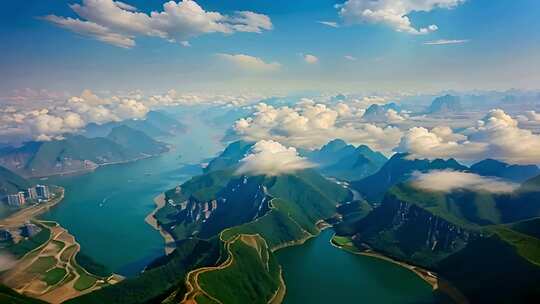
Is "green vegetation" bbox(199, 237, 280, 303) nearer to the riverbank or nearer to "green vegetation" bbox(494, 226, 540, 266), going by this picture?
the riverbank

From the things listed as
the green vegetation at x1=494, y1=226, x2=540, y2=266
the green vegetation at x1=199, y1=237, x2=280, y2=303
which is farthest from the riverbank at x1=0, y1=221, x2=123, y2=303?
the green vegetation at x1=494, y1=226, x2=540, y2=266

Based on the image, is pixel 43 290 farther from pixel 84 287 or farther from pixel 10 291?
pixel 10 291

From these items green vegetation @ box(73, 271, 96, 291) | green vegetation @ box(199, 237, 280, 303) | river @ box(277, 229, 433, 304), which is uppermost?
green vegetation @ box(199, 237, 280, 303)

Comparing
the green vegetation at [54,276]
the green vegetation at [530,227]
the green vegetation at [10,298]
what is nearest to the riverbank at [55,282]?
the green vegetation at [54,276]

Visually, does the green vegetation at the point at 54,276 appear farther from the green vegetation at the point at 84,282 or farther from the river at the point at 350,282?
the river at the point at 350,282

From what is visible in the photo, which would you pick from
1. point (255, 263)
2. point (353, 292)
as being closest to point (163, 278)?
point (255, 263)

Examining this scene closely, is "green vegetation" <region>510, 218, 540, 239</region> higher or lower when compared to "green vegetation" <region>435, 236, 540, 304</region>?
higher

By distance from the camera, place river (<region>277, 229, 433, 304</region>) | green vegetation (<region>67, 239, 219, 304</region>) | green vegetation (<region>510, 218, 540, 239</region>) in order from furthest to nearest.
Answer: green vegetation (<region>510, 218, 540, 239</region>) → river (<region>277, 229, 433, 304</region>) → green vegetation (<region>67, 239, 219, 304</region>)
